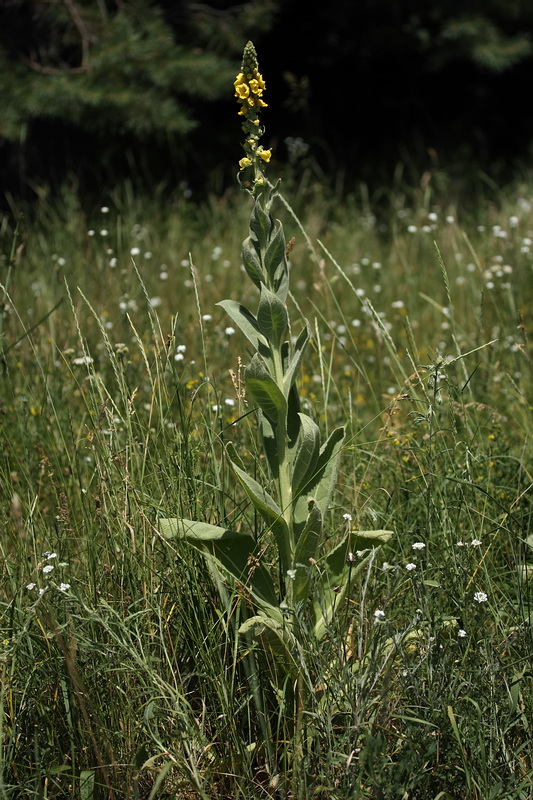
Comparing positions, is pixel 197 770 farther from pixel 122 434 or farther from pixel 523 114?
pixel 523 114

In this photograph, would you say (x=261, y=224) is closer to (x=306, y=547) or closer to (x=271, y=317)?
(x=271, y=317)

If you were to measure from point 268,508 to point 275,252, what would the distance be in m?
0.56

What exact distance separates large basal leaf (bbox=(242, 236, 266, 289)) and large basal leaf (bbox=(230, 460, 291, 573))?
0.41m

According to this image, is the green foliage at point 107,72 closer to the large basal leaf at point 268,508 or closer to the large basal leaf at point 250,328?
the large basal leaf at point 250,328

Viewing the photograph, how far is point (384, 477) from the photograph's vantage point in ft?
8.30

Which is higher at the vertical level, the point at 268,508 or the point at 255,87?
the point at 255,87

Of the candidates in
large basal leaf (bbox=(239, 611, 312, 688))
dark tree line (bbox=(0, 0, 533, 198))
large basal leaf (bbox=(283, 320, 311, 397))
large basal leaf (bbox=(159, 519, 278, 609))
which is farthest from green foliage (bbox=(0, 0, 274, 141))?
large basal leaf (bbox=(239, 611, 312, 688))

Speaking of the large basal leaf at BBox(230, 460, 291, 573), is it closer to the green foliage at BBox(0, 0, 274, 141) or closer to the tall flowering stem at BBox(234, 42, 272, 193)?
the tall flowering stem at BBox(234, 42, 272, 193)

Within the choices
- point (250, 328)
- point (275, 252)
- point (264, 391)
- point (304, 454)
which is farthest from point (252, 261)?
point (304, 454)

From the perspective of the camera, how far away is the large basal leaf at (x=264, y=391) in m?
1.75

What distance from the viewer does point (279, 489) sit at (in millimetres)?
1890

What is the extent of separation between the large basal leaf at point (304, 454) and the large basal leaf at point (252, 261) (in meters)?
0.32

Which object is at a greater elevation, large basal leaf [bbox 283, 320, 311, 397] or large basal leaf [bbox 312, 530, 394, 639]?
large basal leaf [bbox 283, 320, 311, 397]

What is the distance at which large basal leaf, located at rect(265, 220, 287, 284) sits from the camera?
71.8 inches
